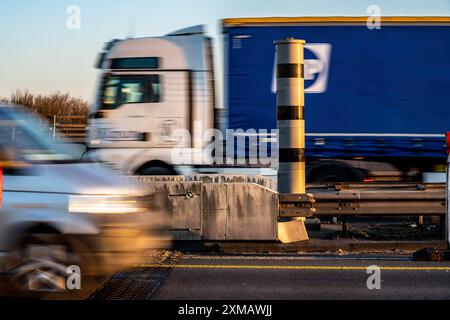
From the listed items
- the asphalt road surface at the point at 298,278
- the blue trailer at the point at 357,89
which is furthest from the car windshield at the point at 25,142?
the blue trailer at the point at 357,89

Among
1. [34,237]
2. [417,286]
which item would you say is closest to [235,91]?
[417,286]

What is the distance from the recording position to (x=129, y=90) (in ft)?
50.6

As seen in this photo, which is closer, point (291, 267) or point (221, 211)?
point (291, 267)

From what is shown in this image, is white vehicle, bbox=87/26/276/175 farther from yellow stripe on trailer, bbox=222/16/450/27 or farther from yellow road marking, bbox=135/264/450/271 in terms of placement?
yellow road marking, bbox=135/264/450/271

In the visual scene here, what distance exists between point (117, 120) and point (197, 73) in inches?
66.3

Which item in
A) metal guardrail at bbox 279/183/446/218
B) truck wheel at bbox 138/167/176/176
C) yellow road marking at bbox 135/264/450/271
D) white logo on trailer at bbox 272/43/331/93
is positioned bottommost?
yellow road marking at bbox 135/264/450/271

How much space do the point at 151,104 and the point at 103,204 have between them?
8.48 meters

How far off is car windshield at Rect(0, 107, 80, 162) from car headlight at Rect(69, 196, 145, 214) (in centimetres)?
64

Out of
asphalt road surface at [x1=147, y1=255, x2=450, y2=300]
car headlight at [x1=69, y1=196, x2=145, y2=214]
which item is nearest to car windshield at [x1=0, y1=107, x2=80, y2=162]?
car headlight at [x1=69, y1=196, x2=145, y2=214]

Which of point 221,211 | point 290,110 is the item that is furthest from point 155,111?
point 221,211

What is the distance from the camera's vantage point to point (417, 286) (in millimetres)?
8055

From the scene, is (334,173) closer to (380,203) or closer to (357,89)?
(357,89)

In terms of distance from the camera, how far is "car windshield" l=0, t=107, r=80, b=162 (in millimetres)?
7196
